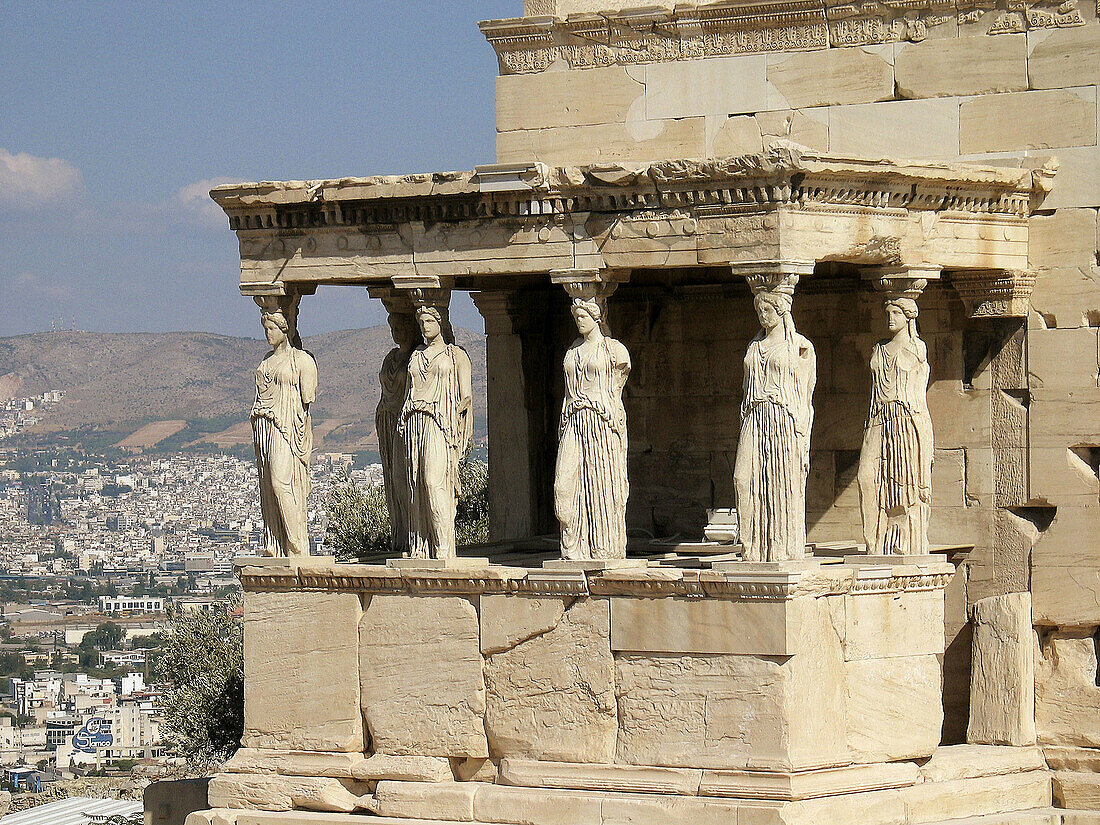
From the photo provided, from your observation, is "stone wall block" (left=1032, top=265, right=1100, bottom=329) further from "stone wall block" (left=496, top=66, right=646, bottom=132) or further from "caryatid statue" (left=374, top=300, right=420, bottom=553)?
"caryatid statue" (left=374, top=300, right=420, bottom=553)

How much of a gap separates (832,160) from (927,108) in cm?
198

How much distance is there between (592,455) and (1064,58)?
14.0 feet

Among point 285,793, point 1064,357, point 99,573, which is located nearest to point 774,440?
point 1064,357

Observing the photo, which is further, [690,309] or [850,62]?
[690,309]

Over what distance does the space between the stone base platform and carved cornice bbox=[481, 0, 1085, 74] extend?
4.97 meters

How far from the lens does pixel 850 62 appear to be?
631 inches

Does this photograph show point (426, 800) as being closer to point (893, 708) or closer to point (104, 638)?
point (893, 708)

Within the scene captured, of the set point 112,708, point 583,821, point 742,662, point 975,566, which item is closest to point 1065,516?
point 975,566

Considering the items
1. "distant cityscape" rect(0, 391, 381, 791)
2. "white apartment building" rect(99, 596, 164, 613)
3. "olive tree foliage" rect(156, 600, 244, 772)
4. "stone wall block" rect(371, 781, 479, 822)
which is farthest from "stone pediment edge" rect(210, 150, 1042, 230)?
"white apartment building" rect(99, 596, 164, 613)

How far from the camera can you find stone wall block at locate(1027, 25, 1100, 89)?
15.5m

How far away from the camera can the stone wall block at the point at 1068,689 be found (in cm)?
1570

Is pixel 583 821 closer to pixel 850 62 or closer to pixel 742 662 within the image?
pixel 742 662

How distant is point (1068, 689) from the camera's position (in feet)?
51.8

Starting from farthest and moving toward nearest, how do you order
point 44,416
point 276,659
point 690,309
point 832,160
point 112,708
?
point 44,416
point 112,708
point 690,309
point 276,659
point 832,160
